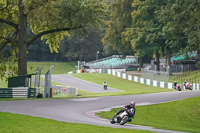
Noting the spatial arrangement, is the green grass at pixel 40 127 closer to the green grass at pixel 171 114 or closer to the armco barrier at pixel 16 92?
the green grass at pixel 171 114

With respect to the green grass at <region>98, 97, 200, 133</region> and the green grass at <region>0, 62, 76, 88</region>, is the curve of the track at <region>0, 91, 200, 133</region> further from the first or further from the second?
the green grass at <region>0, 62, 76, 88</region>

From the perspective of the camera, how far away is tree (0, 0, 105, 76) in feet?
120

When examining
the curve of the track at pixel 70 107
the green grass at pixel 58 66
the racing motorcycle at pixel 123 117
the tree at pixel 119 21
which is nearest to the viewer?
the racing motorcycle at pixel 123 117

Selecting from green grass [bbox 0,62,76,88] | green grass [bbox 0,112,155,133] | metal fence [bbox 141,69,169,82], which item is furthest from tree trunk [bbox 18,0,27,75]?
green grass [bbox 0,62,76,88]

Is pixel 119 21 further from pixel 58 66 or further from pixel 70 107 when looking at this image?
pixel 70 107

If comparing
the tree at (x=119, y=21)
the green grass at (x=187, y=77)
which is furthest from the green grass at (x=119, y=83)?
the tree at (x=119, y=21)

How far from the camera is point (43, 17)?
36688 mm

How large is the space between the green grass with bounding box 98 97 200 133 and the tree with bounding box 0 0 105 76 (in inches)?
484

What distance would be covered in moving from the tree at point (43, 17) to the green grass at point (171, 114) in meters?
12.3

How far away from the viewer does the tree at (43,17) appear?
36.6m

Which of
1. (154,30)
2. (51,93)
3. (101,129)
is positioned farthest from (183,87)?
(101,129)

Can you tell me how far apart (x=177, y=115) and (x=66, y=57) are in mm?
83999

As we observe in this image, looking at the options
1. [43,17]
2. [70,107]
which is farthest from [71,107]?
[43,17]

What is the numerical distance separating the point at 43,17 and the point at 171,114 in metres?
15.2
